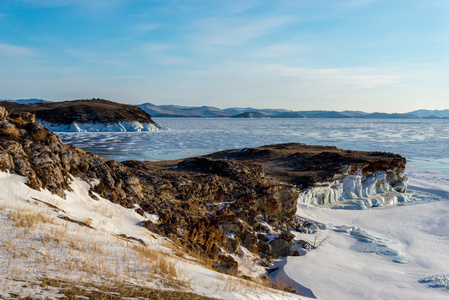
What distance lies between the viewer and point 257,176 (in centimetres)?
1609

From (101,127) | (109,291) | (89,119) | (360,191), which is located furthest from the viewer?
(89,119)

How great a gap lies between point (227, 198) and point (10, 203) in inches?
310

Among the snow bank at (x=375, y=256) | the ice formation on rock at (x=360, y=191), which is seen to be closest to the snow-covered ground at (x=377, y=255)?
the snow bank at (x=375, y=256)

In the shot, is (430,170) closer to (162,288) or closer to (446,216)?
(446,216)

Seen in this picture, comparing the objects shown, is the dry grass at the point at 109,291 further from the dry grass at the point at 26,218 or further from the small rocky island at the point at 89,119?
the small rocky island at the point at 89,119

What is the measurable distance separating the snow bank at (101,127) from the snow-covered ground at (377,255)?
75.1m

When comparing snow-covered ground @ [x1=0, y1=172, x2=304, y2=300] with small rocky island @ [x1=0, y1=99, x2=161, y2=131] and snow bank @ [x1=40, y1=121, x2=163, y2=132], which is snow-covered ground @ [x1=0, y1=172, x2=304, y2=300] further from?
small rocky island @ [x1=0, y1=99, x2=161, y2=131]

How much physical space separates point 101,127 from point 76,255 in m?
84.3

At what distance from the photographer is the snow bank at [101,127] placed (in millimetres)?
81750

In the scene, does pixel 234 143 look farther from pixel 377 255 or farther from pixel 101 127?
pixel 101 127

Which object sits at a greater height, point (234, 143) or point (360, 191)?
point (234, 143)

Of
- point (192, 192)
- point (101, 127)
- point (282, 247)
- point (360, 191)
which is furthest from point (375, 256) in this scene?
point (101, 127)

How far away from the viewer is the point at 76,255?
5.73m

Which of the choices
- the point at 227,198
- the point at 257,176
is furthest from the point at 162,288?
the point at 257,176
